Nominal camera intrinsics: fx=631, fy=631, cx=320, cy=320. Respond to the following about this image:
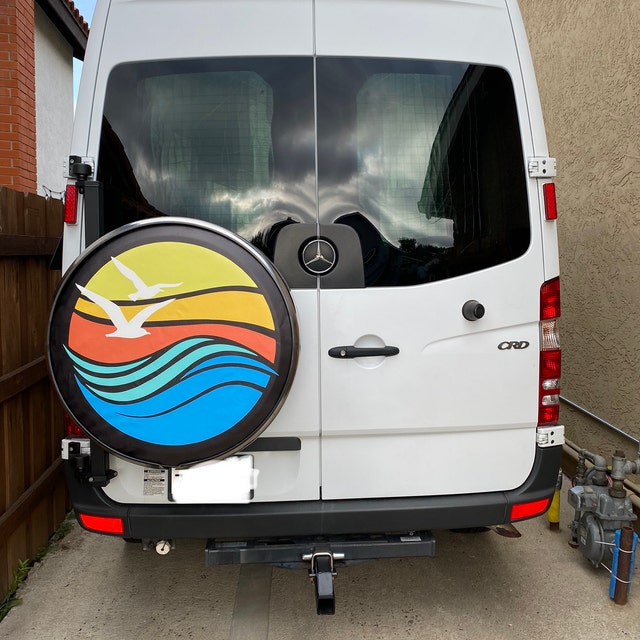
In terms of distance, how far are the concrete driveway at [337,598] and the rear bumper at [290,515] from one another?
66 centimetres

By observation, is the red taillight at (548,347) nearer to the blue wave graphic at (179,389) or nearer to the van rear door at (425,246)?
the van rear door at (425,246)

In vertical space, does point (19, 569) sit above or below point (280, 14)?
below

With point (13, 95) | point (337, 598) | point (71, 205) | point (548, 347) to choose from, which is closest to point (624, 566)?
point (548, 347)

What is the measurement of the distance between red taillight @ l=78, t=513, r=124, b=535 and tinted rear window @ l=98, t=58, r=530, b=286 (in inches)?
45.3

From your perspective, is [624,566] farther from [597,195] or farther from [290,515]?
[597,195]

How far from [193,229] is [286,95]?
2.15 ft

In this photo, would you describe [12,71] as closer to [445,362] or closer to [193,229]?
[193,229]

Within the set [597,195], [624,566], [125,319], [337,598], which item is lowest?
[337,598]

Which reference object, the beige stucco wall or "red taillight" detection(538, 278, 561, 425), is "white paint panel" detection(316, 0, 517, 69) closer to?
"red taillight" detection(538, 278, 561, 425)

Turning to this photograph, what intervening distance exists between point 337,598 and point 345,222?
6.08 feet

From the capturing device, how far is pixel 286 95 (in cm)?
239

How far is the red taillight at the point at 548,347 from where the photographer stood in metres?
2.50

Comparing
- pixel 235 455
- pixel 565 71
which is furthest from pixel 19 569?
pixel 565 71

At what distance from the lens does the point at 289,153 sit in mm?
2377
